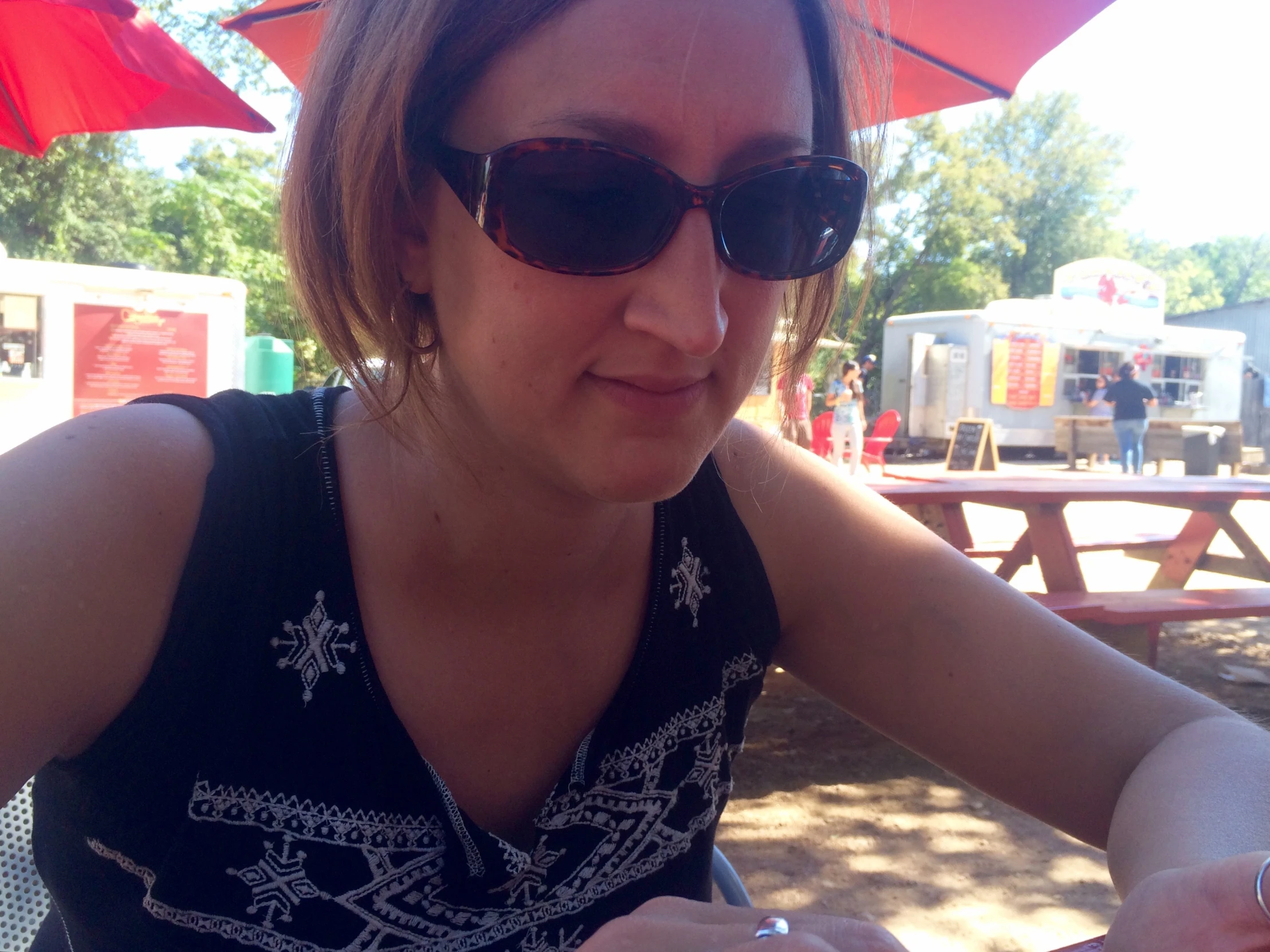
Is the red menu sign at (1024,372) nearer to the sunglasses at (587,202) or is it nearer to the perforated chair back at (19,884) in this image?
the sunglasses at (587,202)

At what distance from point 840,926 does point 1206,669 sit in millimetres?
5443

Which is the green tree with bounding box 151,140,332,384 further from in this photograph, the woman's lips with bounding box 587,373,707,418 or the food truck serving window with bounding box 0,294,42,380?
the woman's lips with bounding box 587,373,707,418

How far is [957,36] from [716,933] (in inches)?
144

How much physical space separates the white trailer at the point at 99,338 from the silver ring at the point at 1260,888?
8.75 meters

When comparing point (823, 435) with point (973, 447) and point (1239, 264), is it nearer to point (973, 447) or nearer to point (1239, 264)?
point (973, 447)

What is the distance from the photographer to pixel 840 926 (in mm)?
804

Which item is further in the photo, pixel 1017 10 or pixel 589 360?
pixel 1017 10

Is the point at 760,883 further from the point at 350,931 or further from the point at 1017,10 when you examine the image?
the point at 1017,10

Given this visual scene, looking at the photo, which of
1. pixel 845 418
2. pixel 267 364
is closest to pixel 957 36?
pixel 845 418

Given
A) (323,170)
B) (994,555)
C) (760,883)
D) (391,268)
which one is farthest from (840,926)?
(994,555)

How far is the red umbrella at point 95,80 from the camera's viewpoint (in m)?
4.17

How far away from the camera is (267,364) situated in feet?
37.4

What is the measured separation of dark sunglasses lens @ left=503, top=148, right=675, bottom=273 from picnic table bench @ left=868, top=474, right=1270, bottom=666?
3276mm

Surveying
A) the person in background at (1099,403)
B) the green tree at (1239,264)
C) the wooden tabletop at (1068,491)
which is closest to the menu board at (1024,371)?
the person in background at (1099,403)
